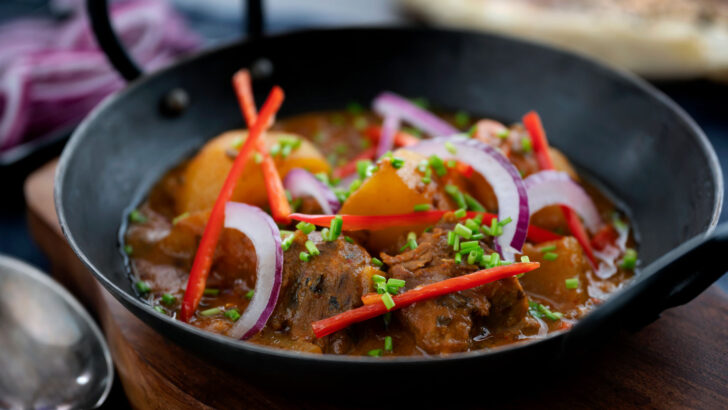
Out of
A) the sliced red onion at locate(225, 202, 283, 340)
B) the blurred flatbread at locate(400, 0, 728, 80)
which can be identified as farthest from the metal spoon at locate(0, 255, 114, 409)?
the blurred flatbread at locate(400, 0, 728, 80)

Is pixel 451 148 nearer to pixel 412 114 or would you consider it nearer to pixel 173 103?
pixel 412 114

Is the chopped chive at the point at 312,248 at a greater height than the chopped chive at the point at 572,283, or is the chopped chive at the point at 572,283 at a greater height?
the chopped chive at the point at 312,248

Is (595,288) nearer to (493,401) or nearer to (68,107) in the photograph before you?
(493,401)

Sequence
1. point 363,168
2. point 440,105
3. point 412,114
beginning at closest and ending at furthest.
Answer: point 363,168, point 412,114, point 440,105

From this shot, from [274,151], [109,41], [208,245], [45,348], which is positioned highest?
[109,41]

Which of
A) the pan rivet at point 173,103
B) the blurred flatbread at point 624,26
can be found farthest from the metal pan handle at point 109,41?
the blurred flatbread at point 624,26

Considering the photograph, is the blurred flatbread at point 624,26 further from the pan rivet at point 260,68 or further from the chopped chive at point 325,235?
the chopped chive at point 325,235

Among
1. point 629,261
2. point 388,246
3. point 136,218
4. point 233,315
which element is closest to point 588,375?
point 629,261
